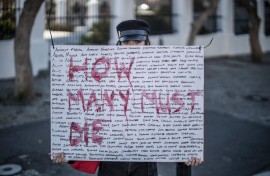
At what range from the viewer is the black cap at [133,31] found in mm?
2817

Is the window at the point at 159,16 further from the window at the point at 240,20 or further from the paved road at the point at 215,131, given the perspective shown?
the paved road at the point at 215,131

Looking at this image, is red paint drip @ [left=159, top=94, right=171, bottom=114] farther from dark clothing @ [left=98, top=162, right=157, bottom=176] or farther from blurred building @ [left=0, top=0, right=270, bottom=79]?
blurred building @ [left=0, top=0, right=270, bottom=79]

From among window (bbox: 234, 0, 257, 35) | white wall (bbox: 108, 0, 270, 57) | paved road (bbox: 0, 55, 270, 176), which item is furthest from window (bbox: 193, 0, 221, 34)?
paved road (bbox: 0, 55, 270, 176)

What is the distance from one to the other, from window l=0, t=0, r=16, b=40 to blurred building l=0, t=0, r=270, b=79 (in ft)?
0.13

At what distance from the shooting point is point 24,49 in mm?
8320

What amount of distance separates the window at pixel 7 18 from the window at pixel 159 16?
5211 mm

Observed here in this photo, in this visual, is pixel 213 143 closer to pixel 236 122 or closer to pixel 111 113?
pixel 236 122

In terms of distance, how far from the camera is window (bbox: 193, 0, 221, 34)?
17000 millimetres

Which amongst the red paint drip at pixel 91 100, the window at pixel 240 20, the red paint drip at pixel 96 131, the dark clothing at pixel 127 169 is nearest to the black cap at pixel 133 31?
the red paint drip at pixel 91 100

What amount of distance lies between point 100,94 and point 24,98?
614cm

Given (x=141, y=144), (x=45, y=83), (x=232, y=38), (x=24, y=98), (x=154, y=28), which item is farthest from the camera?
(x=232, y=38)

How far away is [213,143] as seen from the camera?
254 inches

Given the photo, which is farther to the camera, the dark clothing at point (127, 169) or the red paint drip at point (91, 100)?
the dark clothing at point (127, 169)

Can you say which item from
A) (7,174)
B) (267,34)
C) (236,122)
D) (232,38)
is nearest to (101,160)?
(7,174)
